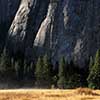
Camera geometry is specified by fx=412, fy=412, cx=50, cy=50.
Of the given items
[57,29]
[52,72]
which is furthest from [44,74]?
[57,29]

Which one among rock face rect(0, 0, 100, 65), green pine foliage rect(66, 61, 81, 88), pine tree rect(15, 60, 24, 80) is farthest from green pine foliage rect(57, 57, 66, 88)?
rock face rect(0, 0, 100, 65)

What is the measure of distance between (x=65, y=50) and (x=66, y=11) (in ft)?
49.0

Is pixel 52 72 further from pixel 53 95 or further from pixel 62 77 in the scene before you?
pixel 53 95

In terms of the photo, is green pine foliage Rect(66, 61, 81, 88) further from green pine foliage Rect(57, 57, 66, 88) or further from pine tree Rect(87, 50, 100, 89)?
pine tree Rect(87, 50, 100, 89)

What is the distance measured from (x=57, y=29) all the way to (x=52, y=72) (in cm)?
2349

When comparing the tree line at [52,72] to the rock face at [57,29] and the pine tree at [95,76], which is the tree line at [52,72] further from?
the rock face at [57,29]

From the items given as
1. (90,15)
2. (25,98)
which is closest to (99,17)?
(90,15)

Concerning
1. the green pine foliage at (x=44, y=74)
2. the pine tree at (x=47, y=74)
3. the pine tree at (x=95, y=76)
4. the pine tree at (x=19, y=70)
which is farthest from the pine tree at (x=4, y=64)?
the pine tree at (x=95, y=76)

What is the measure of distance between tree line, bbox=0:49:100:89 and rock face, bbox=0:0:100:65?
Result: 19.5ft

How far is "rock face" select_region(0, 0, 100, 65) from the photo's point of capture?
130 meters

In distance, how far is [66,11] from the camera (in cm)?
13725

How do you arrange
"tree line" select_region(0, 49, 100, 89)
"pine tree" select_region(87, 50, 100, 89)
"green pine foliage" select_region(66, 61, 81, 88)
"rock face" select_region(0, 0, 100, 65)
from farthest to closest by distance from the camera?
"rock face" select_region(0, 0, 100, 65) → "green pine foliage" select_region(66, 61, 81, 88) → "tree line" select_region(0, 49, 100, 89) → "pine tree" select_region(87, 50, 100, 89)

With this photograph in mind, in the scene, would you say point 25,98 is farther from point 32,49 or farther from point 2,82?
point 32,49

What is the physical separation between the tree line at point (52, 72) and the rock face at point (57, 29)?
5958 millimetres
